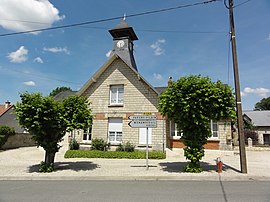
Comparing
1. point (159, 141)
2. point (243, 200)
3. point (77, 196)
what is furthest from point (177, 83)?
Result: point (159, 141)

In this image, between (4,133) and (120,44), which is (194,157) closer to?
(120,44)

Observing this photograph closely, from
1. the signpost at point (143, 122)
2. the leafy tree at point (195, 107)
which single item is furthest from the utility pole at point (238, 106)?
the signpost at point (143, 122)

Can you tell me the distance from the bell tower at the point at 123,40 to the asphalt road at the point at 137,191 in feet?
49.7

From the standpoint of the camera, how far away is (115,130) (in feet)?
57.5

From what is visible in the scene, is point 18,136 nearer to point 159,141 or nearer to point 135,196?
point 159,141

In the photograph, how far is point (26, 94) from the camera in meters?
9.51

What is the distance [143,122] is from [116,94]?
8059mm

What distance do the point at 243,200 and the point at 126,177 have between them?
4.41 m

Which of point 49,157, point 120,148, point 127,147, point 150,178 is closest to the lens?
point 150,178

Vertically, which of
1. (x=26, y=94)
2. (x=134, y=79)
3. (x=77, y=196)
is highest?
(x=134, y=79)

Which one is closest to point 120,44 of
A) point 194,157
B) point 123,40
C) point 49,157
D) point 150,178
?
point 123,40

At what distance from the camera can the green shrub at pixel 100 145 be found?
16.6 meters

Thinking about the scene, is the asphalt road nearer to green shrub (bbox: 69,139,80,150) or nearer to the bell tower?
green shrub (bbox: 69,139,80,150)

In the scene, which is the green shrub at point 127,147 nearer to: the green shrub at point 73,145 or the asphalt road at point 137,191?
the green shrub at point 73,145
